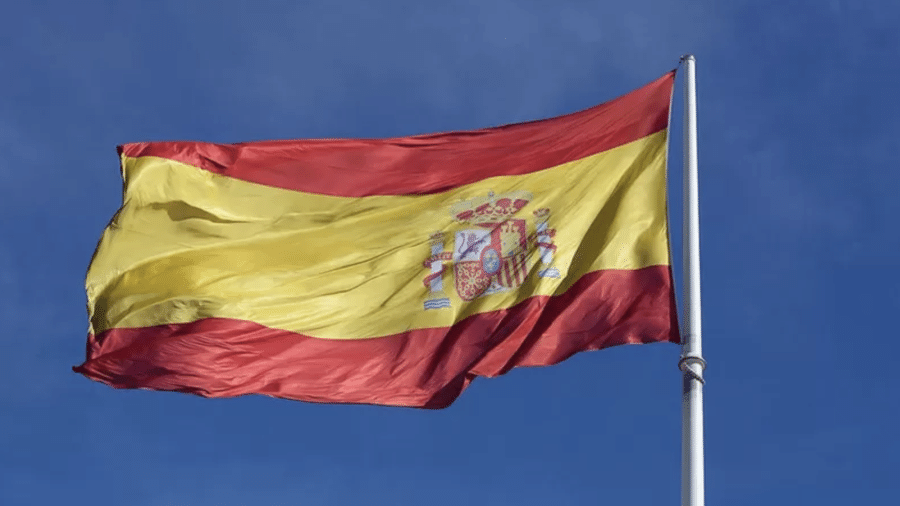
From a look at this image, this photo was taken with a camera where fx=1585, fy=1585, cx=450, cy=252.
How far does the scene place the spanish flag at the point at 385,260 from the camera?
17.8 meters

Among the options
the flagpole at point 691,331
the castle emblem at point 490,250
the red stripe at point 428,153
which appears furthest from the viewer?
the red stripe at point 428,153

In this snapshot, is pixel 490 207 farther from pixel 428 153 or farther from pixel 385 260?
pixel 428 153

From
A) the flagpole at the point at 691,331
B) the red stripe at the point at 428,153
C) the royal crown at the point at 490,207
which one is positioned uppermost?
the red stripe at the point at 428,153

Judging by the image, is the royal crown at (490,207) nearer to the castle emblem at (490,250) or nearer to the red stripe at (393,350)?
the castle emblem at (490,250)

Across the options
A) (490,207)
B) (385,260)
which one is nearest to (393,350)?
(385,260)

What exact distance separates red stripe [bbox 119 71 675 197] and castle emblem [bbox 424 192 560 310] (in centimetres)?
66

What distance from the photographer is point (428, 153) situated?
823 inches

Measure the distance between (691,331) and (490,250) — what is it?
141 inches

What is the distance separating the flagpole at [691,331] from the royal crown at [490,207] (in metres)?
2.29

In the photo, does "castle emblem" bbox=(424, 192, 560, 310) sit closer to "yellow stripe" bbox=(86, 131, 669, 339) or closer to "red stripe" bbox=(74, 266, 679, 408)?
"yellow stripe" bbox=(86, 131, 669, 339)

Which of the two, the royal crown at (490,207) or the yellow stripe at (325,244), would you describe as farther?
the royal crown at (490,207)

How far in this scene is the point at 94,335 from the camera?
1988 centimetres

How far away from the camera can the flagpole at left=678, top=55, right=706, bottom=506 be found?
48.6ft

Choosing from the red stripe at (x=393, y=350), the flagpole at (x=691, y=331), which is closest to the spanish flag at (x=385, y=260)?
the red stripe at (x=393, y=350)
